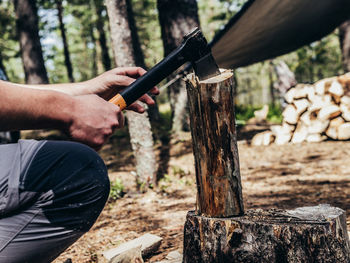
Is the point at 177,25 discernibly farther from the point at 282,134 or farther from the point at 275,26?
the point at 282,134

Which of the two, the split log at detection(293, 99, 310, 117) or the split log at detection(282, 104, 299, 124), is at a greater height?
the split log at detection(293, 99, 310, 117)

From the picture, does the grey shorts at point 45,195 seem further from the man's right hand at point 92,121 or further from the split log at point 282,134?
the split log at point 282,134

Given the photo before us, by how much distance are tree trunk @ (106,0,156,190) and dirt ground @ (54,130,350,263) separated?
1.11 ft

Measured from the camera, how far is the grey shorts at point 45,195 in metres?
1.17

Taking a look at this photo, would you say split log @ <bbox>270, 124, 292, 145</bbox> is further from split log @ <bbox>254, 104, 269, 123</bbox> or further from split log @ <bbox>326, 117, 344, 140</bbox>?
split log @ <bbox>254, 104, 269, 123</bbox>

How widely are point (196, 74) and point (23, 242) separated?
125 cm

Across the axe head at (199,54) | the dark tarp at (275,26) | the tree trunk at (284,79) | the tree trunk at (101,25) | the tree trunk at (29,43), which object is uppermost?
the tree trunk at (101,25)

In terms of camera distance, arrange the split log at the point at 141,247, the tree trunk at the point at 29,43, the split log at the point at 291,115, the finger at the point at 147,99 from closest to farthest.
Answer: the finger at the point at 147,99 < the split log at the point at 141,247 < the split log at the point at 291,115 < the tree trunk at the point at 29,43

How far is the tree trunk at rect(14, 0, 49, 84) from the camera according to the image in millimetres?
8984

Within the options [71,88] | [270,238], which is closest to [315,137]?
[270,238]

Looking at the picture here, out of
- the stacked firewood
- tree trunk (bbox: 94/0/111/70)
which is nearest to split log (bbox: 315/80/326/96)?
the stacked firewood

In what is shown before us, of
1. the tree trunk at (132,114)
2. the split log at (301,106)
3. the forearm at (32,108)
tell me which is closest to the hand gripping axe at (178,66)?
the forearm at (32,108)

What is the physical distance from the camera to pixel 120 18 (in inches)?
187

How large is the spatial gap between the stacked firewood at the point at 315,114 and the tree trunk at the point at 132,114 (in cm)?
276
